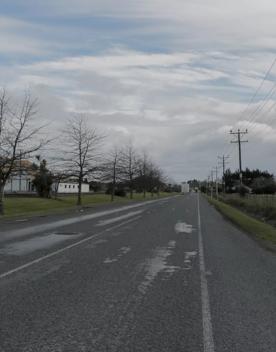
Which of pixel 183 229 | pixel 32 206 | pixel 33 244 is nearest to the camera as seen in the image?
pixel 33 244

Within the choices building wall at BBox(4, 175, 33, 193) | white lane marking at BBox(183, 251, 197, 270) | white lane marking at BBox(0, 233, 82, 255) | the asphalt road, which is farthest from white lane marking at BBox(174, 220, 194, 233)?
building wall at BBox(4, 175, 33, 193)

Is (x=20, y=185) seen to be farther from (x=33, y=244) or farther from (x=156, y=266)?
(x=156, y=266)

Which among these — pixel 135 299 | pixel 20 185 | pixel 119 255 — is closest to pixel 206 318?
pixel 135 299

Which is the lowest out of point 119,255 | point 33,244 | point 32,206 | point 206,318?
point 206,318

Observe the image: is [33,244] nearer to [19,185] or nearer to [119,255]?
[119,255]

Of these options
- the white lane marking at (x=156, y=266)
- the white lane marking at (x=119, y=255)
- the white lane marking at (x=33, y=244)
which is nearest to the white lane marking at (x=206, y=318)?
the white lane marking at (x=156, y=266)

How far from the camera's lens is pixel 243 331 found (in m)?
6.26

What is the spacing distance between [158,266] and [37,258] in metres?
2.90

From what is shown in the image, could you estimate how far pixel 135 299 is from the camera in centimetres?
803

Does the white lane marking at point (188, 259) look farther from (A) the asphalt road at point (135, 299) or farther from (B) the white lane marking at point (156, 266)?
(B) the white lane marking at point (156, 266)

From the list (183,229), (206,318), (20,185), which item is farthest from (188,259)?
(20,185)

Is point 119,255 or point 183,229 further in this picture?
point 183,229

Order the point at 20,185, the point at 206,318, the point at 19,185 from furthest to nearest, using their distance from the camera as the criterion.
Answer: the point at 19,185 → the point at 20,185 → the point at 206,318

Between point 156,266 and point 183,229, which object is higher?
point 183,229
